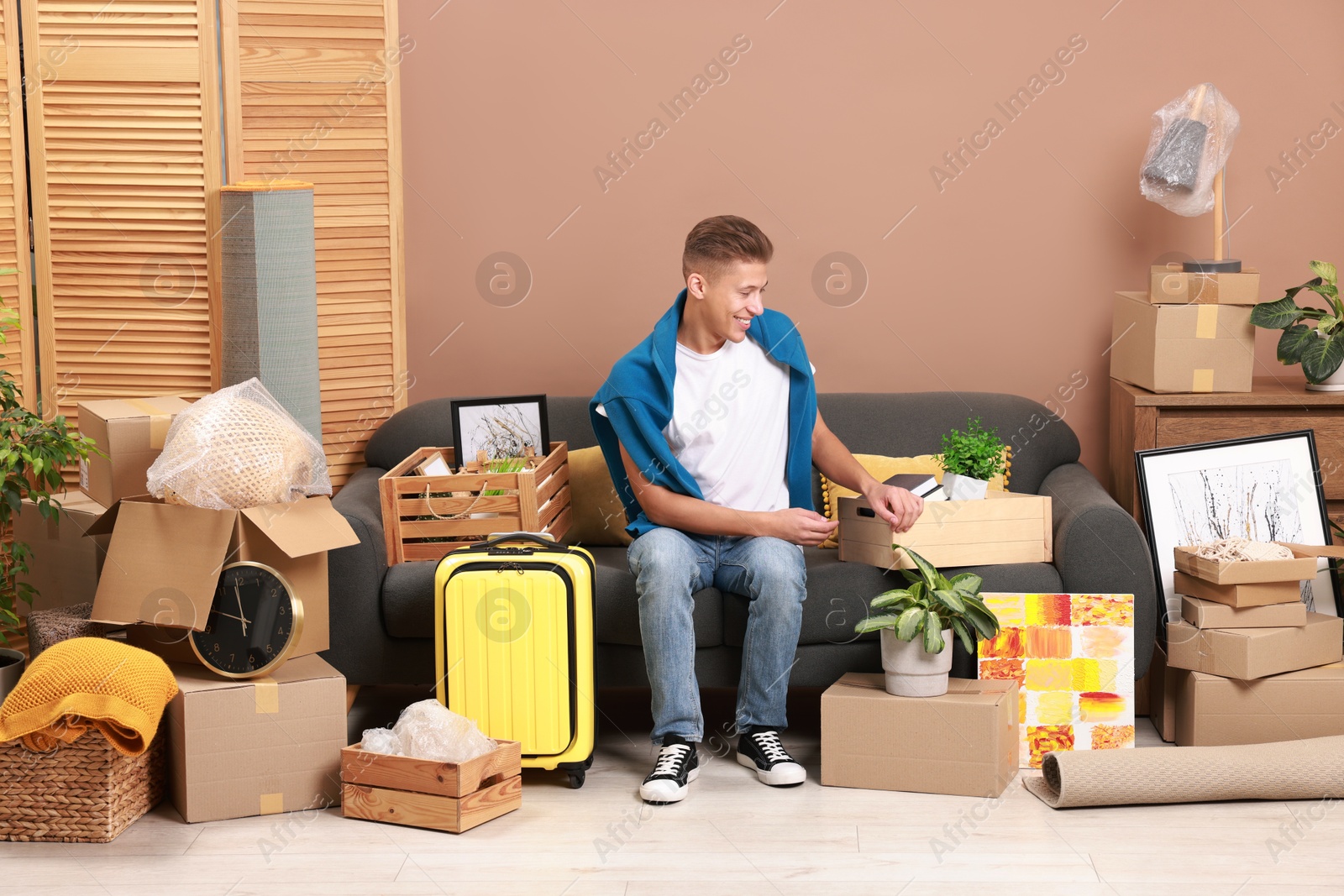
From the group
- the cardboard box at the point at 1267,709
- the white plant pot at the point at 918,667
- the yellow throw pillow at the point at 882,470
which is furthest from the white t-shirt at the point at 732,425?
the cardboard box at the point at 1267,709

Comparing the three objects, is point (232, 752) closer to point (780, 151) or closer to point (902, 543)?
point (902, 543)

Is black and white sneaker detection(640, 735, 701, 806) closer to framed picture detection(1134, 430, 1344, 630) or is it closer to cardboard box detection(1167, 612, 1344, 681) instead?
cardboard box detection(1167, 612, 1344, 681)

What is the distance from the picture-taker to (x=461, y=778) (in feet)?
8.18

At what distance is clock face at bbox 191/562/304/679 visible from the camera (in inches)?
103

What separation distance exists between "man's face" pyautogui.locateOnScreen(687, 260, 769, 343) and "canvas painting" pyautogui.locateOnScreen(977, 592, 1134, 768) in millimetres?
829

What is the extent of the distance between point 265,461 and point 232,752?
60 cm

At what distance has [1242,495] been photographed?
126 inches

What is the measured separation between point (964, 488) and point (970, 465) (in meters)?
0.09

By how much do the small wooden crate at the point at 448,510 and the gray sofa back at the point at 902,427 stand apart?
1.39 ft

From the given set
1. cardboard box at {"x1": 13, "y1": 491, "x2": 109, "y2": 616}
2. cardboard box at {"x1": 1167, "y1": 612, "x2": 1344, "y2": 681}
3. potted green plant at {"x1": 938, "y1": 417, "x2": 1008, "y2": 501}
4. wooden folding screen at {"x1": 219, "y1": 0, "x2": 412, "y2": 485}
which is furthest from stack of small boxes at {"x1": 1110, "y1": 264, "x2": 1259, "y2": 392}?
cardboard box at {"x1": 13, "y1": 491, "x2": 109, "y2": 616}

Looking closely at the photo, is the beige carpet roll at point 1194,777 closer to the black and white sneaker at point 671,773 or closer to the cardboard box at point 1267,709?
the cardboard box at point 1267,709

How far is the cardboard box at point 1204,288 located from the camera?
3268mm

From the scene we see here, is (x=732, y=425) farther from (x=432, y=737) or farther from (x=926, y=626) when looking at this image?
(x=432, y=737)

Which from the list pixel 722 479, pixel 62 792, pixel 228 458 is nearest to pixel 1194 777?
pixel 722 479
